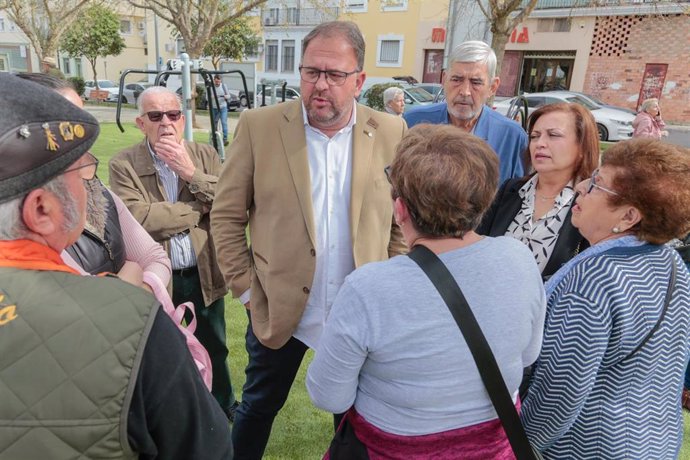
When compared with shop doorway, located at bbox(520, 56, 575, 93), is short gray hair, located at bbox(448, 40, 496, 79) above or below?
below

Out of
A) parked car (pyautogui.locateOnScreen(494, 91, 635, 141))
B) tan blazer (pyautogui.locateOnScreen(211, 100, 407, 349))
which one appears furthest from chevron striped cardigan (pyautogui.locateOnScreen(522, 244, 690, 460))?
parked car (pyautogui.locateOnScreen(494, 91, 635, 141))

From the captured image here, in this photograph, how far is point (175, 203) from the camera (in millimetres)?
2609

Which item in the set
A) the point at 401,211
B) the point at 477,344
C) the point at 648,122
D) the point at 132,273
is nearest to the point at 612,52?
the point at 648,122

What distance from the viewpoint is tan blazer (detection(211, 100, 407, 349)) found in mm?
2078

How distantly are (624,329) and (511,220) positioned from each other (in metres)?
1.07

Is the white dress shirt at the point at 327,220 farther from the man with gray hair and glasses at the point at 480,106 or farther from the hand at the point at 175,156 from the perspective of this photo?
the man with gray hair and glasses at the point at 480,106

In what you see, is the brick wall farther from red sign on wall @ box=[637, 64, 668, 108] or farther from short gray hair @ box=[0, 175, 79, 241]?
short gray hair @ box=[0, 175, 79, 241]

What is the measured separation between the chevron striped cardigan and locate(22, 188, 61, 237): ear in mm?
1446

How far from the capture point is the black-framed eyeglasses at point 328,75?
209 cm

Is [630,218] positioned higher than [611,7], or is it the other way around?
[611,7]

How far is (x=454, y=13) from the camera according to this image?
2355cm

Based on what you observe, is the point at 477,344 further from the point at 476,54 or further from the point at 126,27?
the point at 126,27

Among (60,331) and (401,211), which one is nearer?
(60,331)

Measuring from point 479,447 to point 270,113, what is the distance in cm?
157
